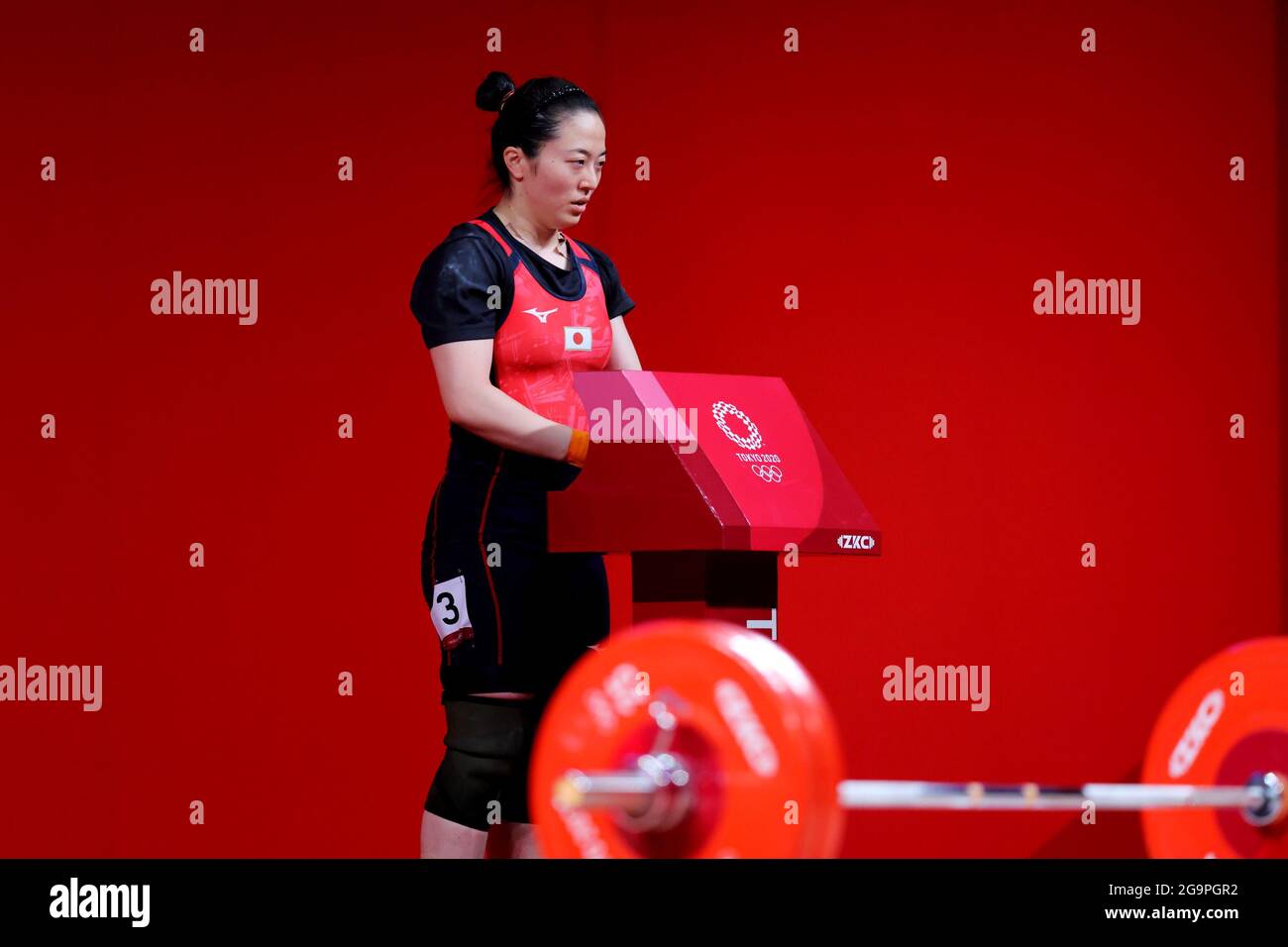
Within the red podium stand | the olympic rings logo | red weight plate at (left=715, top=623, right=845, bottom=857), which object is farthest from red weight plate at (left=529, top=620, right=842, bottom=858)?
the olympic rings logo

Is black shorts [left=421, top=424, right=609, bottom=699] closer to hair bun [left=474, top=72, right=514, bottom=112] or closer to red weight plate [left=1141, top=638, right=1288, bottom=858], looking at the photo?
hair bun [left=474, top=72, right=514, bottom=112]

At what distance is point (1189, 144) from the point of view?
4.40 metres

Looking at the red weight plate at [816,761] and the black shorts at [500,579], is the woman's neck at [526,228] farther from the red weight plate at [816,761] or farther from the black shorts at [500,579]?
the red weight plate at [816,761]

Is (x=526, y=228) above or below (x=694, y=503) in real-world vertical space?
above

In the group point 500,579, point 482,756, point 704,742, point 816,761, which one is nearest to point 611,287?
point 500,579

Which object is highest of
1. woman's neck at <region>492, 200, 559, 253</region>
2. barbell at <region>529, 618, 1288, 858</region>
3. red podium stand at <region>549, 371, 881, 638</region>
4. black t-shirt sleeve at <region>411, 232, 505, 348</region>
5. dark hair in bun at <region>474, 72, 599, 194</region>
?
dark hair in bun at <region>474, 72, 599, 194</region>

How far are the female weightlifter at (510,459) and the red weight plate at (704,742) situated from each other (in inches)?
33.6

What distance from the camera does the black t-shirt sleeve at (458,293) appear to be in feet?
8.82

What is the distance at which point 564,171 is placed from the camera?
2820 mm

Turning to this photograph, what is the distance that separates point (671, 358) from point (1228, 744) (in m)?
2.38

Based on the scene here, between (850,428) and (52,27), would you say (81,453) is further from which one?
(850,428)

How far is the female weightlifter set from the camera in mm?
2670

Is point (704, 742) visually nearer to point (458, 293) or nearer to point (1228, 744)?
point (1228, 744)
